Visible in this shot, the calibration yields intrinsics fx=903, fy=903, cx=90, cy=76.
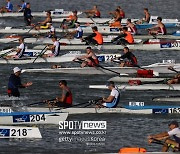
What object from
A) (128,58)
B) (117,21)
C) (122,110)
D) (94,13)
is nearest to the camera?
(122,110)

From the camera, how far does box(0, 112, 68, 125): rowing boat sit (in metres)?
45.0

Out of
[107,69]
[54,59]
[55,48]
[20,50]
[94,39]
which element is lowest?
[107,69]

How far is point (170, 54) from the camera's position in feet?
223

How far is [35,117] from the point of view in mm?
45188

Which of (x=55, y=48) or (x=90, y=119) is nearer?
(x=90, y=119)

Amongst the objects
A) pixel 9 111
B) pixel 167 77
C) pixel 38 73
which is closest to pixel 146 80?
pixel 167 77

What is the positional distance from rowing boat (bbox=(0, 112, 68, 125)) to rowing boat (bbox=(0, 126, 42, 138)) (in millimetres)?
2249

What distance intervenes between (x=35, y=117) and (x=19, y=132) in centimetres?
270

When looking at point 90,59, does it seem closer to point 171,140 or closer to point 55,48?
point 55,48

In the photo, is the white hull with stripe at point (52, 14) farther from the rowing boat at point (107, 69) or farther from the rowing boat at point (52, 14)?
the rowing boat at point (107, 69)

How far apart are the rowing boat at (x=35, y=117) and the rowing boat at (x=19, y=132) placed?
2249 mm

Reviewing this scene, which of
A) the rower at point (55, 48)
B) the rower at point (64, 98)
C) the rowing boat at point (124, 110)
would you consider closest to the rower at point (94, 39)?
the rower at point (55, 48)

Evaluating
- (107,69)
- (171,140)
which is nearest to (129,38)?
(107,69)

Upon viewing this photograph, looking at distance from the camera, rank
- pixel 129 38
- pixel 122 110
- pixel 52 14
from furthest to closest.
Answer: pixel 52 14 < pixel 129 38 < pixel 122 110
